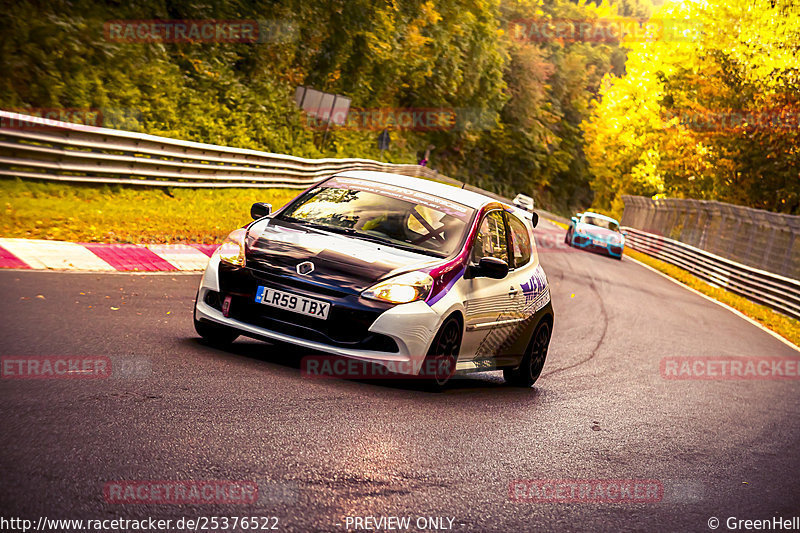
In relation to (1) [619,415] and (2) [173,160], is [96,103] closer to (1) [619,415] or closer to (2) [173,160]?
(2) [173,160]

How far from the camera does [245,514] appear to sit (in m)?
4.03

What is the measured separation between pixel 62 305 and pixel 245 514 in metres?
4.81

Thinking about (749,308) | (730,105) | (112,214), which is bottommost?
(112,214)

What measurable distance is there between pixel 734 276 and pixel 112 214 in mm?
20104

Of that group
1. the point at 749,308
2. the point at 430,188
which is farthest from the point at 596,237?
the point at 430,188

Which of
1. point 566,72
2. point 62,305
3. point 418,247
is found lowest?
point 62,305

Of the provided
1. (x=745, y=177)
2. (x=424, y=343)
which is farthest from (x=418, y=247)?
(x=745, y=177)

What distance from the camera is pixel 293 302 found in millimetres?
6809

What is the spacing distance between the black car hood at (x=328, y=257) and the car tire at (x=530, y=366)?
203cm

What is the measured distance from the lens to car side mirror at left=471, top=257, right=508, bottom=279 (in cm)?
745

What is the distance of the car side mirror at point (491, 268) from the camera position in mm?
7449

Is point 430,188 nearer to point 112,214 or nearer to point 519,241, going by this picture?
point 519,241

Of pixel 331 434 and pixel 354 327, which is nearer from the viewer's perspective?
pixel 331 434

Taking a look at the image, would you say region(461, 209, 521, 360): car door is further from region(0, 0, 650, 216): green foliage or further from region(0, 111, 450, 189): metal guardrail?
region(0, 0, 650, 216): green foliage
